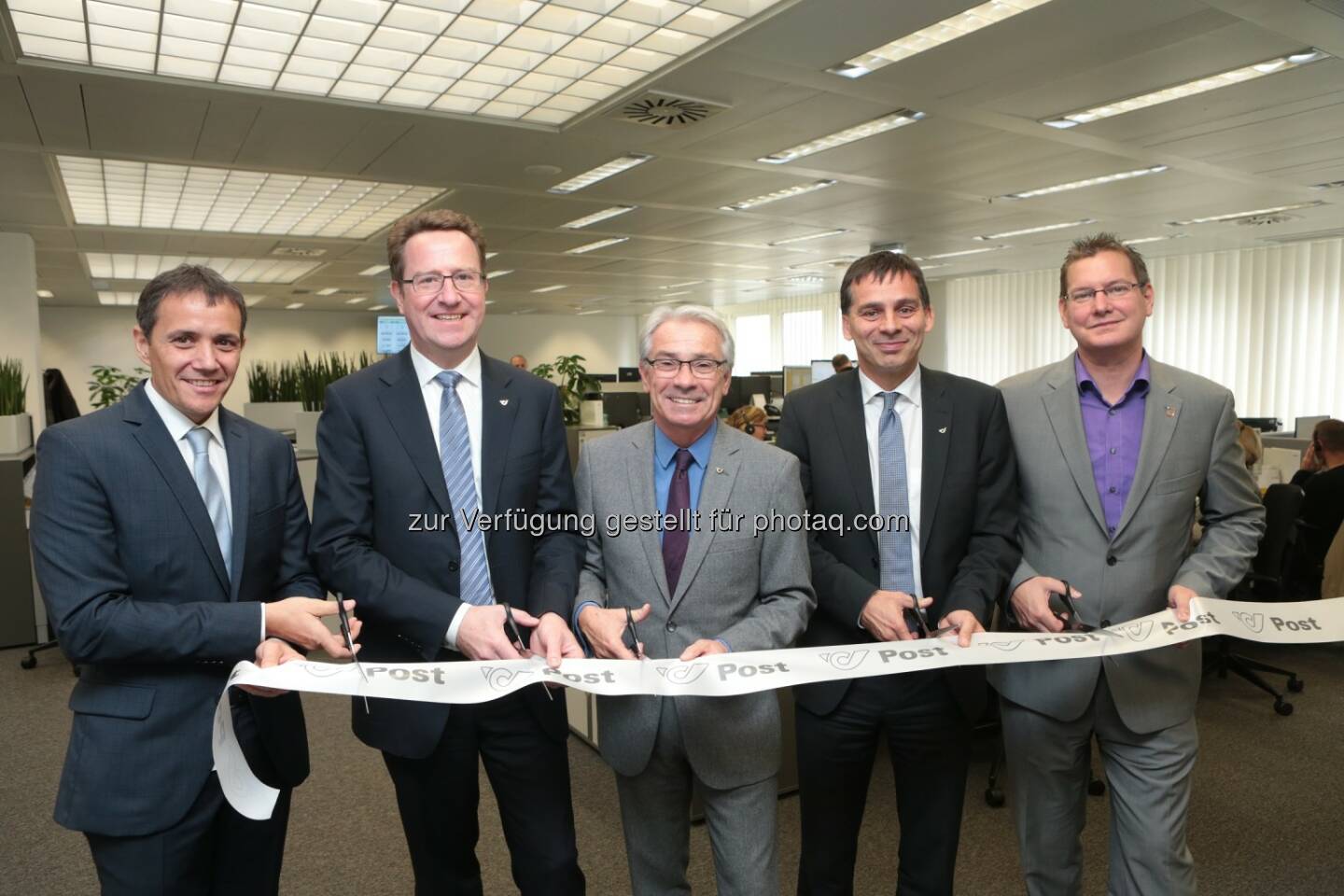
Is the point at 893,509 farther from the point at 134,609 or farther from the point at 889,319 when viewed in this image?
the point at 134,609

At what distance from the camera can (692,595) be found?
5.59 ft

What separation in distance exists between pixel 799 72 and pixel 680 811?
4179 mm

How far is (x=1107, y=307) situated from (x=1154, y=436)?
307 millimetres

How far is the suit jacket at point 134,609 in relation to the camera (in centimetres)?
143

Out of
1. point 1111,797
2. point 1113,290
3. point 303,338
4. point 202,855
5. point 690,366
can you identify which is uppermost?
point 303,338

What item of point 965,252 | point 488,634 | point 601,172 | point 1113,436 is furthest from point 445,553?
point 965,252

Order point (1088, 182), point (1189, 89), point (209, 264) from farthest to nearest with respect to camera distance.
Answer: point (209, 264) → point (1088, 182) → point (1189, 89)

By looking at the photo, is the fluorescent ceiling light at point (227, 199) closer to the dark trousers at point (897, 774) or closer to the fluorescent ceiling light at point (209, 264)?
the fluorescent ceiling light at point (209, 264)

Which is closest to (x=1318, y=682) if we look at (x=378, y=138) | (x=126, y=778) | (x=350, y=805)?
(x=350, y=805)

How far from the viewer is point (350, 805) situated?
329cm

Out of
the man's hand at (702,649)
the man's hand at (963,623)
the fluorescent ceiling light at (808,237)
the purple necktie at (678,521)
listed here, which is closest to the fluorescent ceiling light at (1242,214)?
→ the fluorescent ceiling light at (808,237)

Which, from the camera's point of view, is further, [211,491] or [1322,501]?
[1322,501]

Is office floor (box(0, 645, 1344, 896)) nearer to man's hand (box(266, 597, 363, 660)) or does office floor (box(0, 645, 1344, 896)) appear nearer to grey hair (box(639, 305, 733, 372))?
man's hand (box(266, 597, 363, 660))

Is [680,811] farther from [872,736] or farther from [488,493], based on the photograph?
[488,493]
